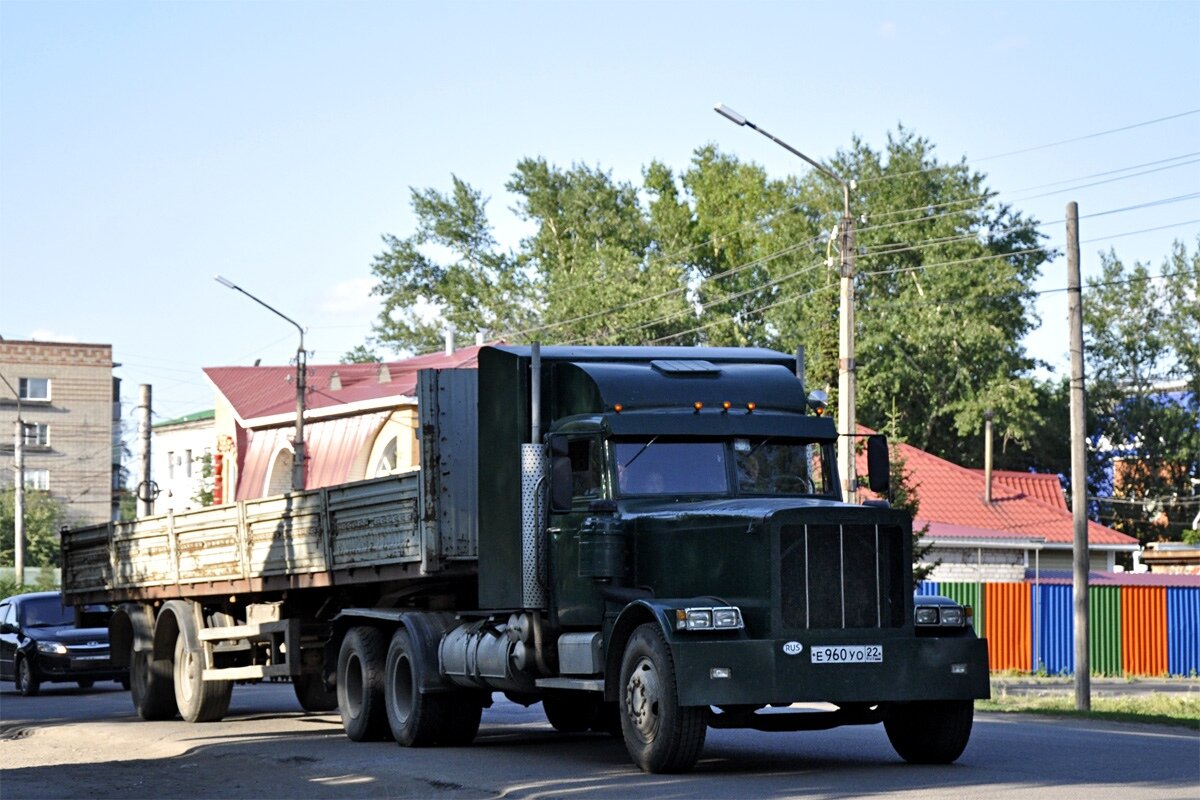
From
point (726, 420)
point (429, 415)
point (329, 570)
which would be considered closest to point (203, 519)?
point (329, 570)

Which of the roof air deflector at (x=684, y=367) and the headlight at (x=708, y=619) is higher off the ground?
the roof air deflector at (x=684, y=367)

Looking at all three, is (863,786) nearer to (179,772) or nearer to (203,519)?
(179,772)

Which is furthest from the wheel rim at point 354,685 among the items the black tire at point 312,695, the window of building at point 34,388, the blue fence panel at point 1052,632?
the window of building at point 34,388

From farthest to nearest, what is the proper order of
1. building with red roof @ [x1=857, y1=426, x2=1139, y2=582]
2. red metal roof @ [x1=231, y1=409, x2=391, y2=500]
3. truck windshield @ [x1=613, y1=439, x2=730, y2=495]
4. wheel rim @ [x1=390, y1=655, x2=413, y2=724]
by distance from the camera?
red metal roof @ [x1=231, y1=409, x2=391, y2=500]
building with red roof @ [x1=857, y1=426, x2=1139, y2=582]
wheel rim @ [x1=390, y1=655, x2=413, y2=724]
truck windshield @ [x1=613, y1=439, x2=730, y2=495]

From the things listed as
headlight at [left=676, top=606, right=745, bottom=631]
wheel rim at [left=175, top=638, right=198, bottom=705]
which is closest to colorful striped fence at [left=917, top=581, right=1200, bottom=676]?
wheel rim at [left=175, top=638, right=198, bottom=705]

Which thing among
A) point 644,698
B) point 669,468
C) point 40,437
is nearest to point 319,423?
point 40,437

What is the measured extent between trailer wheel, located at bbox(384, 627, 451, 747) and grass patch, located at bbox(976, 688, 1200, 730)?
8.34 meters

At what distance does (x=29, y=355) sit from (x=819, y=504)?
8933cm

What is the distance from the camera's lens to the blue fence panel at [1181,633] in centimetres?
4012

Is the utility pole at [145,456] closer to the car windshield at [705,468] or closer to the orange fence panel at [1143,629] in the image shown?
the orange fence panel at [1143,629]

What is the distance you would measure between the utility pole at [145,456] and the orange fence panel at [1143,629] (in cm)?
2098

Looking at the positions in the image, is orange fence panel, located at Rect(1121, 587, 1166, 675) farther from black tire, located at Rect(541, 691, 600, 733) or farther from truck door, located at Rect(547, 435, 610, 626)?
truck door, located at Rect(547, 435, 610, 626)

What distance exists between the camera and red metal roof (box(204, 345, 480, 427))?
2464 inches

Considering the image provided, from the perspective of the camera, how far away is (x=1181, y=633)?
132 ft
